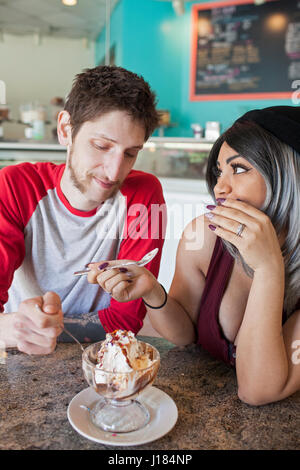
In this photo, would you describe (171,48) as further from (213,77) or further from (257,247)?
(257,247)

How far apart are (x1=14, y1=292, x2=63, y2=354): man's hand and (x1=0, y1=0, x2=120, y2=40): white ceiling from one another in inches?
143

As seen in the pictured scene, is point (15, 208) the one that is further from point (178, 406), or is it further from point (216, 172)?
point (178, 406)

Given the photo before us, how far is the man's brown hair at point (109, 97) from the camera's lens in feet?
4.53

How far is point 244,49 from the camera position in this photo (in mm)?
4465

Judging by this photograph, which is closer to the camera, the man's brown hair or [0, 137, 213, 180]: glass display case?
the man's brown hair

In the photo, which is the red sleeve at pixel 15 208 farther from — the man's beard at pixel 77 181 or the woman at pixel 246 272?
the woman at pixel 246 272

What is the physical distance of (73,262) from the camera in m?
1.58

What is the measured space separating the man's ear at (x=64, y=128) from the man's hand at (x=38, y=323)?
0.73m

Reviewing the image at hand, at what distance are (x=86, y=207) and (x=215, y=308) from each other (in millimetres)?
656

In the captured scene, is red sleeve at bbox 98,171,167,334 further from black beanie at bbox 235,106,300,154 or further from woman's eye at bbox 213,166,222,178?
black beanie at bbox 235,106,300,154

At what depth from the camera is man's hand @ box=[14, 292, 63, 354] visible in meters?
1.01

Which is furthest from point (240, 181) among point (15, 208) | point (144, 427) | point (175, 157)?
point (175, 157)

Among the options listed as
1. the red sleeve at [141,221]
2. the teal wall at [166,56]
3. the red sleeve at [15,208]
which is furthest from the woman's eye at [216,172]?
the teal wall at [166,56]

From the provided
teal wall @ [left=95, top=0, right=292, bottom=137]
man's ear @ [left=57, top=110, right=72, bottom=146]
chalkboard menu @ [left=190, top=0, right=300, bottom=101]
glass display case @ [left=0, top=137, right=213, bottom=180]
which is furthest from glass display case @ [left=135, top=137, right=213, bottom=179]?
man's ear @ [left=57, top=110, right=72, bottom=146]
